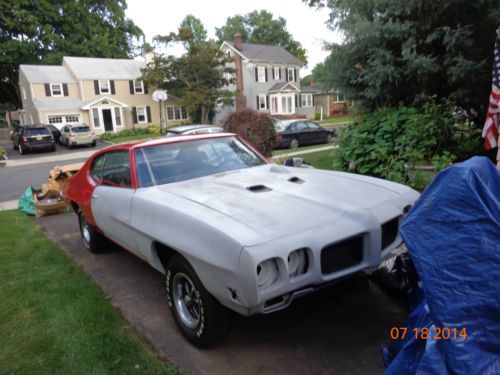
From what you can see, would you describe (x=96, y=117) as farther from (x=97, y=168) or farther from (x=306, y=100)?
(x=97, y=168)

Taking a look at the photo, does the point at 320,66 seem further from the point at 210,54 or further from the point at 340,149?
the point at 210,54

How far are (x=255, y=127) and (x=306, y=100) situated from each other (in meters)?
34.1

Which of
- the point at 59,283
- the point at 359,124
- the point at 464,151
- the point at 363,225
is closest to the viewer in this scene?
the point at 363,225

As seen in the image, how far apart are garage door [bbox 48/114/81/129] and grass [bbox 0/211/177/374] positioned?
31.4m

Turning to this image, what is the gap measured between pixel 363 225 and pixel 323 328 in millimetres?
997

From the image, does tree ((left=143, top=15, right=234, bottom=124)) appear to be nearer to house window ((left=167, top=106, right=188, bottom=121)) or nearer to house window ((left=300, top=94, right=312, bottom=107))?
house window ((left=167, top=106, right=188, bottom=121))

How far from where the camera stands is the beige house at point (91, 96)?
33188 mm

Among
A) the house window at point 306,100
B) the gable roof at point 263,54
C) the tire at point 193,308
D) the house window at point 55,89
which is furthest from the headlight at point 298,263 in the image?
the house window at point 306,100

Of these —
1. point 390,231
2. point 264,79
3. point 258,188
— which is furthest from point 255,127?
point 264,79

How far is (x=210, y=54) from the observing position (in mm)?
30453

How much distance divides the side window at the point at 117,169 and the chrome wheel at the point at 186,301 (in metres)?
1.26

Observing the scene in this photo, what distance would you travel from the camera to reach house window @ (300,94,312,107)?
138 ft

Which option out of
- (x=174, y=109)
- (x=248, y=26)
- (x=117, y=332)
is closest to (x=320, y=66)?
(x=117, y=332)

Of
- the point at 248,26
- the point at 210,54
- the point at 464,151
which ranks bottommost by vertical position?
the point at 464,151
